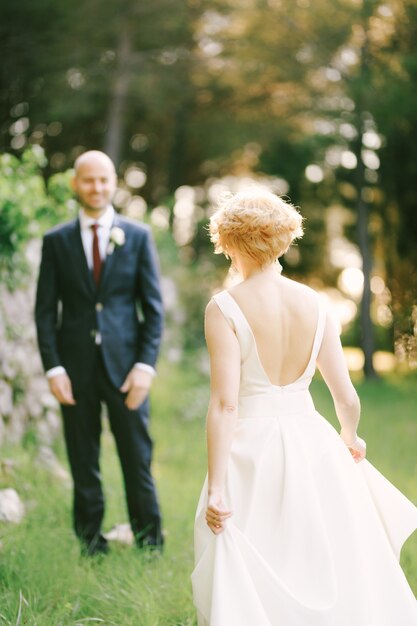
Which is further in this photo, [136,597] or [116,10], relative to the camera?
[116,10]

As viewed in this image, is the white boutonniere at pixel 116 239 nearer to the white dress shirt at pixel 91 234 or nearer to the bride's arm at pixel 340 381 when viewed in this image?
the white dress shirt at pixel 91 234

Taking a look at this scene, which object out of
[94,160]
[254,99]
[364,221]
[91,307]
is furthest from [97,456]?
[254,99]

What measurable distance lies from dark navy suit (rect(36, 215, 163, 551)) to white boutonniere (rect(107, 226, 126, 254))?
0.08ft

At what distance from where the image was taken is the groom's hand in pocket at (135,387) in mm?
4071

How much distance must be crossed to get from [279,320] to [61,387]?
1.76 meters

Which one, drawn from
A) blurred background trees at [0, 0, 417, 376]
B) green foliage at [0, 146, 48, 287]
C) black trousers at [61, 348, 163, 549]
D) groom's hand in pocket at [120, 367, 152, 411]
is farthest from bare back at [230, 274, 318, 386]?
blurred background trees at [0, 0, 417, 376]

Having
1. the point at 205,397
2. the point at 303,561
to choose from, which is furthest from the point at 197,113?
the point at 303,561

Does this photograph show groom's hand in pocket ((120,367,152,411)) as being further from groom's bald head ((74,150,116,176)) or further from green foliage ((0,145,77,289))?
green foliage ((0,145,77,289))

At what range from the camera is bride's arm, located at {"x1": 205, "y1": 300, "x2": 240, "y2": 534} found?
257 cm

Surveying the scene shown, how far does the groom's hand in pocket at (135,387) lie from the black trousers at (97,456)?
4 centimetres

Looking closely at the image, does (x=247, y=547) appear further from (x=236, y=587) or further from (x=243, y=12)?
(x=243, y=12)

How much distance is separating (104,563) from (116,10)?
13.8m

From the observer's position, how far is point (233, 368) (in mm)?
2578

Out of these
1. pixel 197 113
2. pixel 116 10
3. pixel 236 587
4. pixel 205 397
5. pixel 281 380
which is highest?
pixel 116 10
